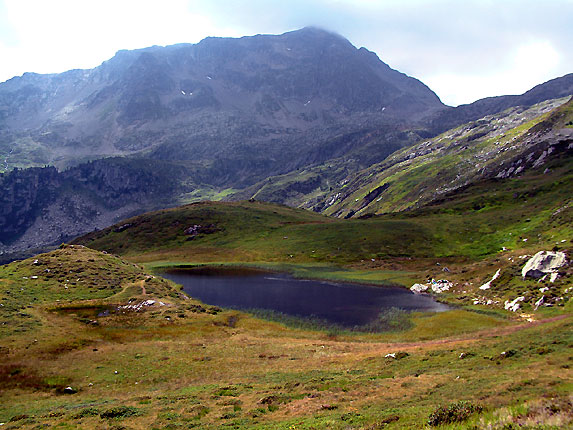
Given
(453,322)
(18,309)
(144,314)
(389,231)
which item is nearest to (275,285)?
(144,314)

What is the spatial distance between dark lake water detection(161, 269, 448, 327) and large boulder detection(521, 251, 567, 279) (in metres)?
18.8

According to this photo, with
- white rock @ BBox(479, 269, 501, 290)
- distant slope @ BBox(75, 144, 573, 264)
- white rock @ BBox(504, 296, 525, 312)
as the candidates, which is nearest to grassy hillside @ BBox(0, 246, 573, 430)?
white rock @ BBox(504, 296, 525, 312)

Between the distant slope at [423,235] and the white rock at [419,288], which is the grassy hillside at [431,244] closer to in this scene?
the distant slope at [423,235]

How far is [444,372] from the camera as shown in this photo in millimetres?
33938

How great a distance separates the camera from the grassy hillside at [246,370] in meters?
24.1

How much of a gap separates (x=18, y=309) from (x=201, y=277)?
65.2m

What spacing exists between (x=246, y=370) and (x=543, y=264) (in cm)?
6468

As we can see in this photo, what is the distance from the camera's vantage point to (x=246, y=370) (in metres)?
43.3

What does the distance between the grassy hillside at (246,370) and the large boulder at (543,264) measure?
14.8 meters

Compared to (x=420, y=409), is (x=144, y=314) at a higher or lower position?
lower

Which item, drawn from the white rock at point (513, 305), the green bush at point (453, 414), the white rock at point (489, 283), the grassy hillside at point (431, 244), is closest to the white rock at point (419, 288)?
the grassy hillside at point (431, 244)

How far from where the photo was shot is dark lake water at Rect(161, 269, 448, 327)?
83.6 m

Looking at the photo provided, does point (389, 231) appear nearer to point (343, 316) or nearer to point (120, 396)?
point (343, 316)

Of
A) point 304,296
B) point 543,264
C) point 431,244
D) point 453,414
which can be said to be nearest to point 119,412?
point 453,414
